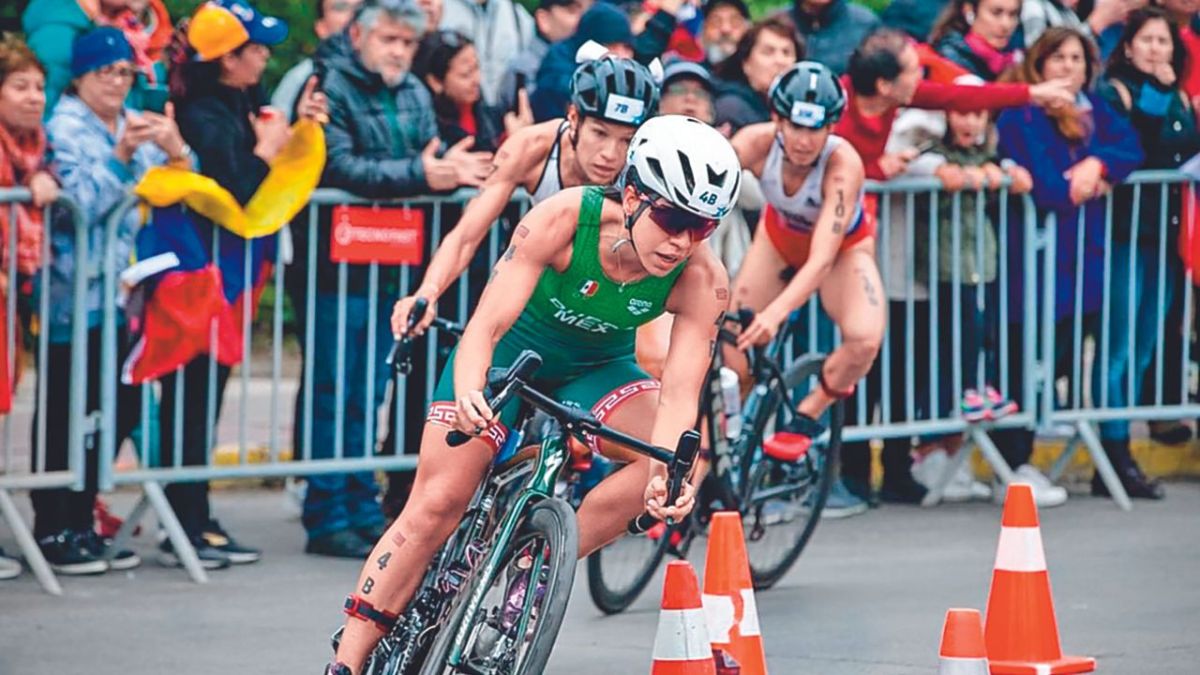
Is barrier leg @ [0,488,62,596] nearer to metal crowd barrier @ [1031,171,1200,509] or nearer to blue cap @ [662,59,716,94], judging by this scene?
blue cap @ [662,59,716,94]

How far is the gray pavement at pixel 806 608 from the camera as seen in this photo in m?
7.38

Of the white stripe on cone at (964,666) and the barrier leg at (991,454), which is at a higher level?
the white stripe on cone at (964,666)

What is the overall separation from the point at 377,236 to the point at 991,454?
330cm

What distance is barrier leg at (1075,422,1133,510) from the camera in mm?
10984

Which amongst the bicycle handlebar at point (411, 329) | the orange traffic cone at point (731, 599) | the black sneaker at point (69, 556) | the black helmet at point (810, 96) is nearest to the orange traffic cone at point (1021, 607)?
the orange traffic cone at point (731, 599)

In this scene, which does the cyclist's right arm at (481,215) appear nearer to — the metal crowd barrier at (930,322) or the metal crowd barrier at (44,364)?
the metal crowd barrier at (44,364)

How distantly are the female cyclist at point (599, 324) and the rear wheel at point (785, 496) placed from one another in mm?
2446

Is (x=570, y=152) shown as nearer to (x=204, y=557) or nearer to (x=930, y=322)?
(x=204, y=557)

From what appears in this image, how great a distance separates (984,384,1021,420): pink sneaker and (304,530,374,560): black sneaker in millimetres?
3225

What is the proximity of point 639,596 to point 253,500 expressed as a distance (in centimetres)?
315

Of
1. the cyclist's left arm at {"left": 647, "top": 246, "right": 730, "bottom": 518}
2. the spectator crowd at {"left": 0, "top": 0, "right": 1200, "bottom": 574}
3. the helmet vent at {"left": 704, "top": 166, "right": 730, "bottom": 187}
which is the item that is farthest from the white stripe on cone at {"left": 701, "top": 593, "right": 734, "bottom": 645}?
the spectator crowd at {"left": 0, "top": 0, "right": 1200, "bottom": 574}

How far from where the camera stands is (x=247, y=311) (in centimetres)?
943

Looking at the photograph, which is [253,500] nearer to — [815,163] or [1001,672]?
[815,163]

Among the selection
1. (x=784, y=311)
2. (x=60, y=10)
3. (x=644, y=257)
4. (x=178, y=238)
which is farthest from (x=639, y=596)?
(x=60, y=10)
